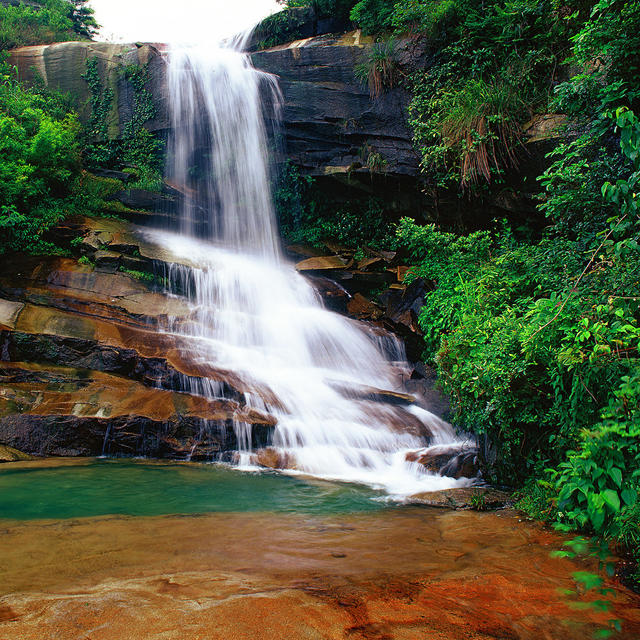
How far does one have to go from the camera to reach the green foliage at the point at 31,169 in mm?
10172

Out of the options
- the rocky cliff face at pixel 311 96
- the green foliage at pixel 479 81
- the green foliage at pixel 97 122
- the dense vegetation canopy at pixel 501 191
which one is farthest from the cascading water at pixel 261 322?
A: the green foliage at pixel 479 81

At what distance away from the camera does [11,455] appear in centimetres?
600

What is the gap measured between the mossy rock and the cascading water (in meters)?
2.49

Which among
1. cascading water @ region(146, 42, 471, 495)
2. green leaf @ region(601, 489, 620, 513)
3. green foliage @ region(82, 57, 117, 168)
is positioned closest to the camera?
green leaf @ region(601, 489, 620, 513)

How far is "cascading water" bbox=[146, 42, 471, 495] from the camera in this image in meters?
6.98

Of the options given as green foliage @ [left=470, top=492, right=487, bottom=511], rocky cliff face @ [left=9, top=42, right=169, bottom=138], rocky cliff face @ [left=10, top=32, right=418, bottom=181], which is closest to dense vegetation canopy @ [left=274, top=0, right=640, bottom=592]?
green foliage @ [left=470, top=492, right=487, bottom=511]

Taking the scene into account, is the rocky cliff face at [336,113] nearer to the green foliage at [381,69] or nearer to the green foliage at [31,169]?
the green foliage at [381,69]

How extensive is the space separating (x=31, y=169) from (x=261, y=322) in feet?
21.3

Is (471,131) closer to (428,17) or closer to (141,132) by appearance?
(428,17)

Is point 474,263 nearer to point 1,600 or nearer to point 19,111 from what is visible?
point 1,600

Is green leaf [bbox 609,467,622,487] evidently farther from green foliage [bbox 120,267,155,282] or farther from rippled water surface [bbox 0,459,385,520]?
green foliage [bbox 120,267,155,282]

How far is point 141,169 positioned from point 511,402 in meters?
12.5

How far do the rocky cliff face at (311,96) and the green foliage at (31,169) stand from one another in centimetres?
181

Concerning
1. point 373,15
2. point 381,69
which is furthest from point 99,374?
point 373,15
